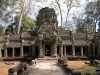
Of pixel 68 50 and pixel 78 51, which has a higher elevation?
pixel 68 50

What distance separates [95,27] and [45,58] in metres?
22.4

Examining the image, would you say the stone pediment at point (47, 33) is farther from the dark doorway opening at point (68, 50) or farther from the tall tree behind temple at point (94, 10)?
the tall tree behind temple at point (94, 10)

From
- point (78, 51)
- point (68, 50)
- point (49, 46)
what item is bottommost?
point (78, 51)

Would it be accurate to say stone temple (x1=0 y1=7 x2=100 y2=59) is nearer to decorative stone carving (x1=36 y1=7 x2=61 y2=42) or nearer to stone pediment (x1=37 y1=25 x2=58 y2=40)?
decorative stone carving (x1=36 y1=7 x2=61 y2=42)

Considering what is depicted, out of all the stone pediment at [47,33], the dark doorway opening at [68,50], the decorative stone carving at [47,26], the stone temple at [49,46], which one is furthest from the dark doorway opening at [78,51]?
the stone pediment at [47,33]

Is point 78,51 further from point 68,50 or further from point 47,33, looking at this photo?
point 47,33

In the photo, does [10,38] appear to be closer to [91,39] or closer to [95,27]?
[91,39]

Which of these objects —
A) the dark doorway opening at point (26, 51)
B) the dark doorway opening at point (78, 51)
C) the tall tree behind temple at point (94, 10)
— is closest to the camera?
the dark doorway opening at point (26, 51)

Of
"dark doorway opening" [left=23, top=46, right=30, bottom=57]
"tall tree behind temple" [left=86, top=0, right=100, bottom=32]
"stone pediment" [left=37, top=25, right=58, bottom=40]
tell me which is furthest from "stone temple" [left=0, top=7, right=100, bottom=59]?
"tall tree behind temple" [left=86, top=0, right=100, bottom=32]

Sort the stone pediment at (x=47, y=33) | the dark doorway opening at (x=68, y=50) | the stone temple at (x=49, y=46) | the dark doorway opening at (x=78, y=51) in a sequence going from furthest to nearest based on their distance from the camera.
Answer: the dark doorway opening at (x=78, y=51), the dark doorway opening at (x=68, y=50), the stone temple at (x=49, y=46), the stone pediment at (x=47, y=33)

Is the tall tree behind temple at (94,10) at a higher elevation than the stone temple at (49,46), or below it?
higher

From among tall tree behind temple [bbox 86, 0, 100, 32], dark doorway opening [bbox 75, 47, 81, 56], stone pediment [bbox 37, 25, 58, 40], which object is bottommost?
dark doorway opening [bbox 75, 47, 81, 56]

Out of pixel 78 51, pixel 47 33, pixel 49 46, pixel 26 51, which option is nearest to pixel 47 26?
pixel 47 33

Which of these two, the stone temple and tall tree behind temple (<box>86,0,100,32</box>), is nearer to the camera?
the stone temple
